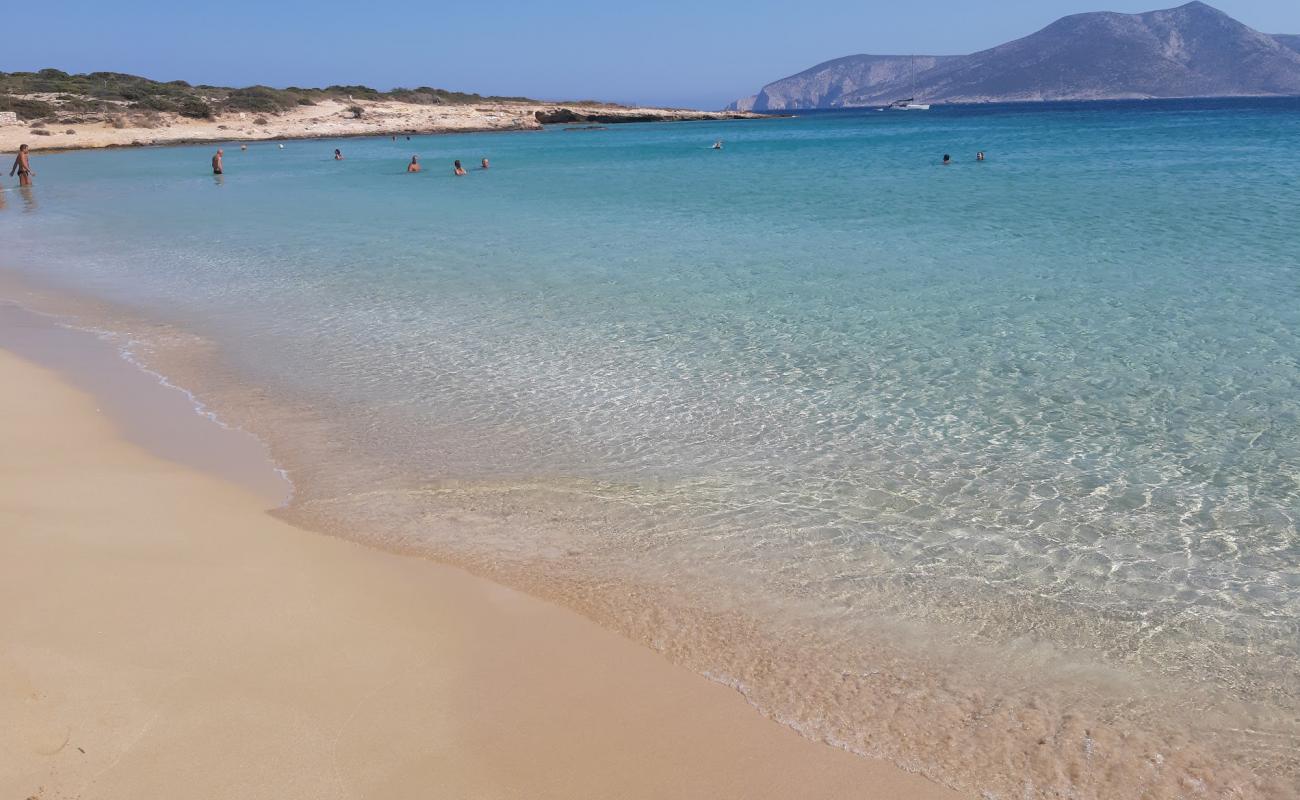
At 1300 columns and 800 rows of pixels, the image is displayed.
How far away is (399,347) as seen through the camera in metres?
10.2

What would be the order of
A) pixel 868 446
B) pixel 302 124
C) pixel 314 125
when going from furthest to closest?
pixel 314 125 → pixel 302 124 → pixel 868 446

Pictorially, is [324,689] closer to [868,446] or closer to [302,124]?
[868,446]

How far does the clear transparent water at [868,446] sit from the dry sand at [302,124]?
4824cm

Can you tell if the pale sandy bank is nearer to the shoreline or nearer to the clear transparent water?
the clear transparent water

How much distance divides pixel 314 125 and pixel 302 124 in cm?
90

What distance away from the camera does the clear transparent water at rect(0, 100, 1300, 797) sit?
13.5 feet

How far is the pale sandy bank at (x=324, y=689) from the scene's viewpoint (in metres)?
3.46

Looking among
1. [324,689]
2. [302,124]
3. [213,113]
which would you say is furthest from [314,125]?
[324,689]

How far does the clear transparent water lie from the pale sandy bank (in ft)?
1.05

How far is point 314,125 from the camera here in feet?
248

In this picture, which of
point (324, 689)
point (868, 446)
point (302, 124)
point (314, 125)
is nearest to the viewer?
point (324, 689)

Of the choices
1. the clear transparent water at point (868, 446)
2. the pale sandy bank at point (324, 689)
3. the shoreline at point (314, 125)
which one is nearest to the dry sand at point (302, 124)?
the shoreline at point (314, 125)

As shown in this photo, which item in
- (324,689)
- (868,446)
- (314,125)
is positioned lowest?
(324,689)

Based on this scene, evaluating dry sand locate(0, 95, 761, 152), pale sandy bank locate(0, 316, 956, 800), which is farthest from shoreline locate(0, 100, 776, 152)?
pale sandy bank locate(0, 316, 956, 800)
